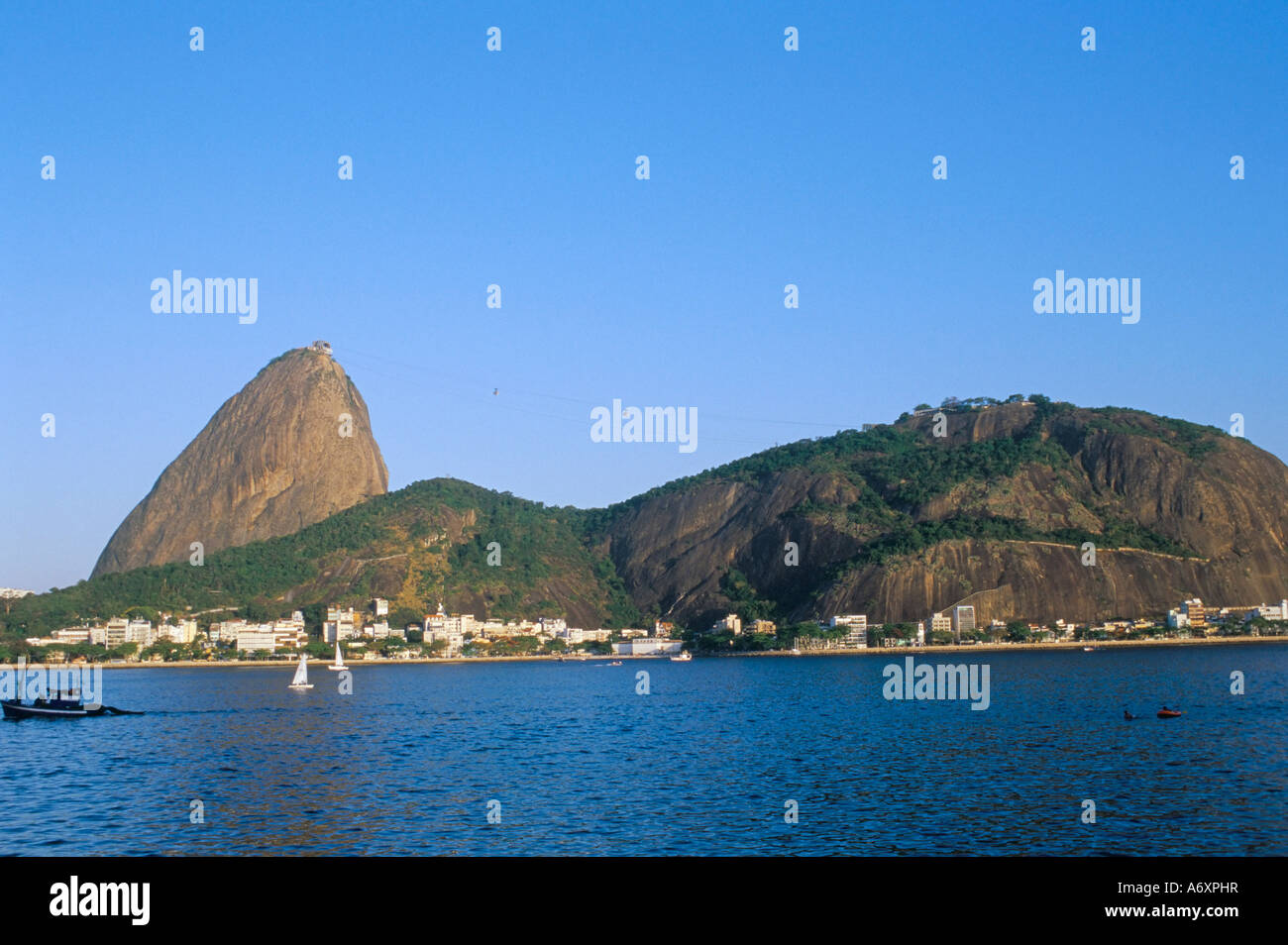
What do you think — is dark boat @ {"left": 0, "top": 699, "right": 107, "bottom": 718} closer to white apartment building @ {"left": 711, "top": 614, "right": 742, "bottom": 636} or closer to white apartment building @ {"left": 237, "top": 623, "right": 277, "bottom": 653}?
white apartment building @ {"left": 237, "top": 623, "right": 277, "bottom": 653}

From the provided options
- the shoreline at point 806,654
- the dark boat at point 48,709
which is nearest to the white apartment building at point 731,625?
the shoreline at point 806,654

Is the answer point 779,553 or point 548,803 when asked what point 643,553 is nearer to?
point 779,553

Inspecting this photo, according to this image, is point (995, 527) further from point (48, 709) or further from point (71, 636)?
point (71, 636)

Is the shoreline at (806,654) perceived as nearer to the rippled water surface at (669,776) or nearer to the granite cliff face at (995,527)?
the granite cliff face at (995,527)
